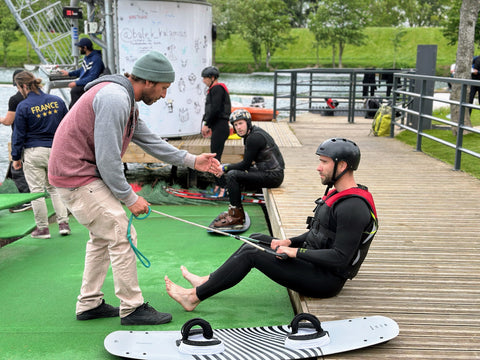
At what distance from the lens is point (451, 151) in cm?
1087

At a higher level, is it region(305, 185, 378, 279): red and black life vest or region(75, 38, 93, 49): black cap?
region(75, 38, 93, 49): black cap

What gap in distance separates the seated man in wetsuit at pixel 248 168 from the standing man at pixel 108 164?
2942 mm

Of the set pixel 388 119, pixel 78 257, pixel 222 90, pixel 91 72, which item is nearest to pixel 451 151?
pixel 388 119

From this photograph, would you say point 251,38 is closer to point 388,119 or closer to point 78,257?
point 388,119

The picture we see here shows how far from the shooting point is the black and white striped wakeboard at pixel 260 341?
3311 mm

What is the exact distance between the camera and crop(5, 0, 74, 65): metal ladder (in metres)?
15.0

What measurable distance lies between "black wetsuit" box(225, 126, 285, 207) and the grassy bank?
58.4 metres

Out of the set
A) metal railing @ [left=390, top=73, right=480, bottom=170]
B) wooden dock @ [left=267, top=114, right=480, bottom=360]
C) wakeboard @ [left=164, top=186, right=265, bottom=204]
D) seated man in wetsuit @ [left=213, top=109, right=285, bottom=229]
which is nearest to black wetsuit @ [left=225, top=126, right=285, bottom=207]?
seated man in wetsuit @ [left=213, top=109, right=285, bottom=229]

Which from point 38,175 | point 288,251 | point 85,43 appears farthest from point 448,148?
point 288,251

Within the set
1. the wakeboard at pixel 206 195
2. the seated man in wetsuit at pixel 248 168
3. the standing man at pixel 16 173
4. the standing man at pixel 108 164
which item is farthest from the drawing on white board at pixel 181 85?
the standing man at pixel 108 164

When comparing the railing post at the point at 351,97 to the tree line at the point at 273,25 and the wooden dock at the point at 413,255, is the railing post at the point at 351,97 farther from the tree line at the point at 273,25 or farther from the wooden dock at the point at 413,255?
the tree line at the point at 273,25

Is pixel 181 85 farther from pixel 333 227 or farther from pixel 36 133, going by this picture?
pixel 333 227

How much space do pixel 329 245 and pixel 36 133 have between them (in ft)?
13.9

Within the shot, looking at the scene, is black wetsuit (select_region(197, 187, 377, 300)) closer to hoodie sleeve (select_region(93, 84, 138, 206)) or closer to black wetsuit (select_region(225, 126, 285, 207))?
hoodie sleeve (select_region(93, 84, 138, 206))
